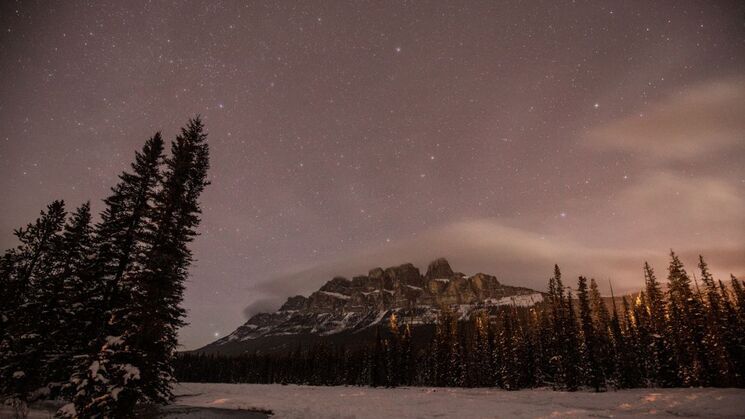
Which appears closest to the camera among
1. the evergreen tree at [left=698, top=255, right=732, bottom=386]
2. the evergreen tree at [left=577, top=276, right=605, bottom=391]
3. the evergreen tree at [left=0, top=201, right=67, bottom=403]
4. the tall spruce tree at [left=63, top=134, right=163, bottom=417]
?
the tall spruce tree at [left=63, top=134, right=163, bottom=417]

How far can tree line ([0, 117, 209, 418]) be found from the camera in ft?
47.3

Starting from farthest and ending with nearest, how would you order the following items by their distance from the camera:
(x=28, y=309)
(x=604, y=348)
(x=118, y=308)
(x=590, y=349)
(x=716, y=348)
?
(x=604, y=348), (x=590, y=349), (x=716, y=348), (x=28, y=309), (x=118, y=308)

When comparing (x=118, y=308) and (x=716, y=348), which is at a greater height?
(x=118, y=308)

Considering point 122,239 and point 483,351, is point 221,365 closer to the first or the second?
point 483,351

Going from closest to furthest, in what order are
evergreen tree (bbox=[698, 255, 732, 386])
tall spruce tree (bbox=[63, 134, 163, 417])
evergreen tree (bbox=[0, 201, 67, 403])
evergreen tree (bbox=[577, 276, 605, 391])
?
tall spruce tree (bbox=[63, 134, 163, 417]) → evergreen tree (bbox=[0, 201, 67, 403]) → evergreen tree (bbox=[698, 255, 732, 386]) → evergreen tree (bbox=[577, 276, 605, 391])

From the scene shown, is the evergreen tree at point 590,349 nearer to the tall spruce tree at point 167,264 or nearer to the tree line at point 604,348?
the tree line at point 604,348

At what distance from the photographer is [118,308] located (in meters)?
16.0

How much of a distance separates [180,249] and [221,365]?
5635 inches

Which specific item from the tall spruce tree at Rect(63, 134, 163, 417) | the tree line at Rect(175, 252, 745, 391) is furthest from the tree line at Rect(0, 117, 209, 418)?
the tree line at Rect(175, 252, 745, 391)

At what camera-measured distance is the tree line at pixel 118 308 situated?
14422 mm

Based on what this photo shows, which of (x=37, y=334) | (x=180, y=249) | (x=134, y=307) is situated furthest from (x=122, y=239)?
(x=37, y=334)

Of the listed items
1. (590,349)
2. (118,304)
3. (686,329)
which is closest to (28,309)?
(118,304)

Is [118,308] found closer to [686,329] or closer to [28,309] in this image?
[28,309]

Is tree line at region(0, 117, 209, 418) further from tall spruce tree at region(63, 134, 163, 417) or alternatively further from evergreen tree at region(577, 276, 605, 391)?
evergreen tree at region(577, 276, 605, 391)
